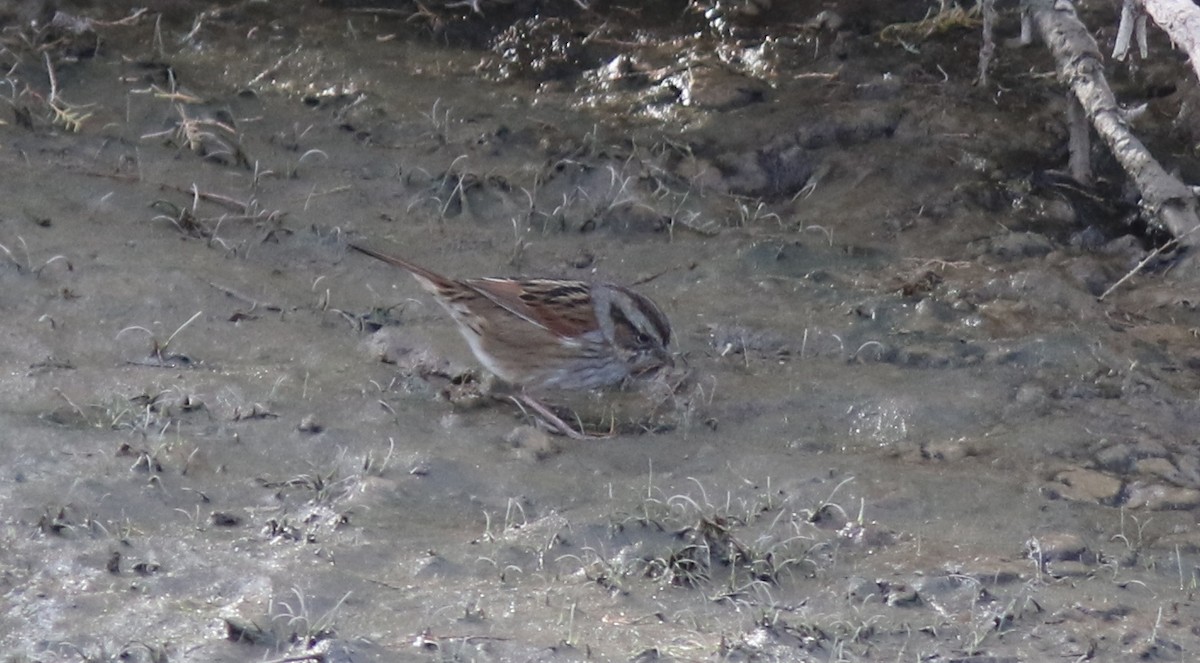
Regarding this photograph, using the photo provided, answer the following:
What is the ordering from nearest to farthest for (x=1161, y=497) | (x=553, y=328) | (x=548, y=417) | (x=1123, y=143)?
1. (x=1161, y=497)
2. (x=548, y=417)
3. (x=553, y=328)
4. (x=1123, y=143)

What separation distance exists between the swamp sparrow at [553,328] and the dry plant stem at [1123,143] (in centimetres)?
245

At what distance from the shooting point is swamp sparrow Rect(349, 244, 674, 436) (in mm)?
5883

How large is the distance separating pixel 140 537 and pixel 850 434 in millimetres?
2554

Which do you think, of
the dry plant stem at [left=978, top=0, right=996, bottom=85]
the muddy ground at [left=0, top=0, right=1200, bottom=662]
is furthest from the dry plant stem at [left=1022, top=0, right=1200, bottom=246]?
the dry plant stem at [left=978, top=0, right=996, bottom=85]

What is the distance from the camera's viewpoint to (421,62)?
323 inches

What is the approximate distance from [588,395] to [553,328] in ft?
1.38

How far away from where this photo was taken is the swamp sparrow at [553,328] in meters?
5.88

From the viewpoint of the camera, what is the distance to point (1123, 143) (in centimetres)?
685

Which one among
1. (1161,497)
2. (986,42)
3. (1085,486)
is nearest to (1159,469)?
(1161,497)

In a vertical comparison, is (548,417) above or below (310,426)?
below

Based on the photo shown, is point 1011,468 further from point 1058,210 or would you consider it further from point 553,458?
point 1058,210

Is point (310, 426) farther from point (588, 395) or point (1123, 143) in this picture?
point (1123, 143)

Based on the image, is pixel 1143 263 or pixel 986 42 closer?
pixel 1143 263

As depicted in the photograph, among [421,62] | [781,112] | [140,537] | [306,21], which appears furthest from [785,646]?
[306,21]
